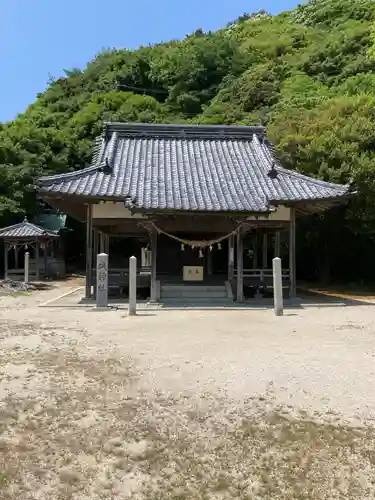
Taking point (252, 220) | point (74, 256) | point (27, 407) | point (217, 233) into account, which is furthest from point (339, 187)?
point (74, 256)

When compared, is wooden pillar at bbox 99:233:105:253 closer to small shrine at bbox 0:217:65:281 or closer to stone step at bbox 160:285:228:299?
stone step at bbox 160:285:228:299

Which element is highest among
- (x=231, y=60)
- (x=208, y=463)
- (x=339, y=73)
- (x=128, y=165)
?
(x=231, y=60)

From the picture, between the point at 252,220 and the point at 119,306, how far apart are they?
4555 millimetres

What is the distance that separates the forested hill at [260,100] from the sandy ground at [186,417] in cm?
1285

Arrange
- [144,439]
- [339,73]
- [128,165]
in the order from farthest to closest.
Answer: [339,73], [128,165], [144,439]

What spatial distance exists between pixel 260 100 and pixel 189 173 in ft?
113

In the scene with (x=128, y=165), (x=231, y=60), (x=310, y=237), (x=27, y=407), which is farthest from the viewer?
(x=231, y=60)

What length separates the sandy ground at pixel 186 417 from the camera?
3.16 meters

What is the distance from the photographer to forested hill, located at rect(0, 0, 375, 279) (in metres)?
20.1

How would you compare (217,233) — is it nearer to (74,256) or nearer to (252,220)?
(252,220)

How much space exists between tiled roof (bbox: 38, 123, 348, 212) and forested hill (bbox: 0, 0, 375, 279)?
6.97 ft

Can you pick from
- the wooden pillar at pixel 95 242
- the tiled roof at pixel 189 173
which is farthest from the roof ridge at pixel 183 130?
the wooden pillar at pixel 95 242

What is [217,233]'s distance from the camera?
14.6 m

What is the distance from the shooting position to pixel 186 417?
4.09 meters
